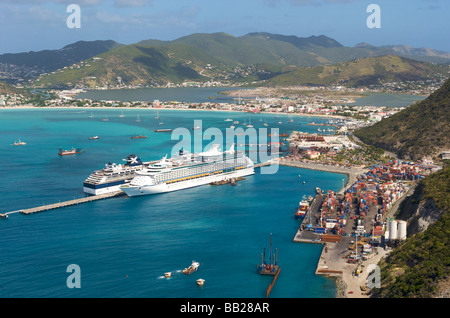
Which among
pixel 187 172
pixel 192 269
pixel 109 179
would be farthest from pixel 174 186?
pixel 192 269

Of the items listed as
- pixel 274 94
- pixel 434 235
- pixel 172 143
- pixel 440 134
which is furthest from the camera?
pixel 274 94

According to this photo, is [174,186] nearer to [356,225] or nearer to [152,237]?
[152,237]

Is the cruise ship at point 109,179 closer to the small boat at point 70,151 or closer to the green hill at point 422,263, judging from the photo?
the small boat at point 70,151

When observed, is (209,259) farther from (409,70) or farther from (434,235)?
Answer: (409,70)

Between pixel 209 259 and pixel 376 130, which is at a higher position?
pixel 376 130

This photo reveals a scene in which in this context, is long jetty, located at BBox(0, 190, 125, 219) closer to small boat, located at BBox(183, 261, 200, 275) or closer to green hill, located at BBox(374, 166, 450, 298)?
small boat, located at BBox(183, 261, 200, 275)

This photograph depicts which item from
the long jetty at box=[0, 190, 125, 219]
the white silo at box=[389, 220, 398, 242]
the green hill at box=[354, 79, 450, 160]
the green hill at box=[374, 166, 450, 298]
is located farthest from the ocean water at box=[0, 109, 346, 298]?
the green hill at box=[354, 79, 450, 160]

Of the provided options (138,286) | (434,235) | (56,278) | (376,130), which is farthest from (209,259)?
(376,130)
